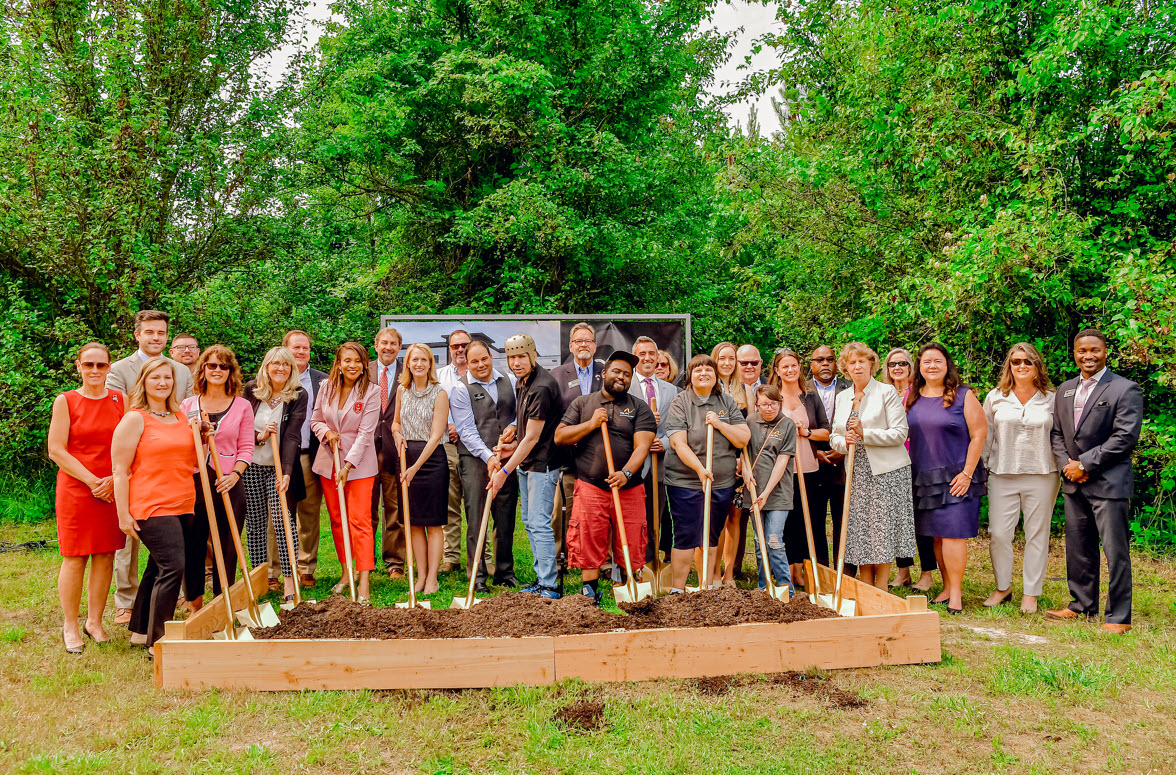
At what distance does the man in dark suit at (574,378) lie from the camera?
6152 mm

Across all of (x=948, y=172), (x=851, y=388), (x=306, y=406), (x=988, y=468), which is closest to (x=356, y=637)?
(x=306, y=406)

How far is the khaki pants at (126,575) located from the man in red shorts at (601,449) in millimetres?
3130

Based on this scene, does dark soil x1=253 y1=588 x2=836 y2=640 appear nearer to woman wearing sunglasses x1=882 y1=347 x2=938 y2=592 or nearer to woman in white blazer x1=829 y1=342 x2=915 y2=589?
woman in white blazer x1=829 y1=342 x2=915 y2=589

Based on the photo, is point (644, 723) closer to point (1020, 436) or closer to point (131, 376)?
point (1020, 436)

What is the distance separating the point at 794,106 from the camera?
1130 cm

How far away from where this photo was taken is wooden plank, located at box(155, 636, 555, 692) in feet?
13.2

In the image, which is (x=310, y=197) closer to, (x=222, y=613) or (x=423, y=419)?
(x=423, y=419)

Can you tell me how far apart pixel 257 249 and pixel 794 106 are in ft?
27.7

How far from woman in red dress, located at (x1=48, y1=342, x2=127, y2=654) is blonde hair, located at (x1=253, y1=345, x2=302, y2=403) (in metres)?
1.05

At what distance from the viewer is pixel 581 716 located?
146 inches

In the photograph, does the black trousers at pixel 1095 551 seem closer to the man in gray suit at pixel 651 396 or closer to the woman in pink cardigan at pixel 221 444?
the man in gray suit at pixel 651 396

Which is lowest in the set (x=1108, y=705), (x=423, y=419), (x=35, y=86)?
(x=1108, y=705)

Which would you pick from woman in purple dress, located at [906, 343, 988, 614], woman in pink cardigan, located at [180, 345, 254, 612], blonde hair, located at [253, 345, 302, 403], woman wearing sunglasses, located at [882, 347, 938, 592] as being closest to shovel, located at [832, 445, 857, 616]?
woman in purple dress, located at [906, 343, 988, 614]

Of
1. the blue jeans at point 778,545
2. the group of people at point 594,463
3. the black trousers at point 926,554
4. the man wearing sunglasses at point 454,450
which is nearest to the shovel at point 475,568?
the group of people at point 594,463
